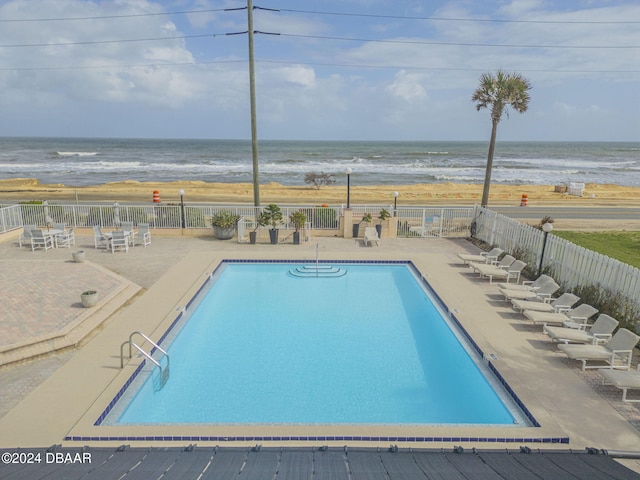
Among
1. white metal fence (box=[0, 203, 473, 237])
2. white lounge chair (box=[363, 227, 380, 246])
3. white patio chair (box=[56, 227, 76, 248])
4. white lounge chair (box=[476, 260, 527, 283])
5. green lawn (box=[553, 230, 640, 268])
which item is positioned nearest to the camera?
white lounge chair (box=[476, 260, 527, 283])

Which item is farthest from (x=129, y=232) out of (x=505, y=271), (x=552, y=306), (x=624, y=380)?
(x=624, y=380)

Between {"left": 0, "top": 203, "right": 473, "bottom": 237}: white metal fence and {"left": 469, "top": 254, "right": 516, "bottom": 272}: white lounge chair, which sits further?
{"left": 0, "top": 203, "right": 473, "bottom": 237}: white metal fence

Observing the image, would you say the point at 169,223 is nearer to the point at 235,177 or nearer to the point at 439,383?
the point at 439,383

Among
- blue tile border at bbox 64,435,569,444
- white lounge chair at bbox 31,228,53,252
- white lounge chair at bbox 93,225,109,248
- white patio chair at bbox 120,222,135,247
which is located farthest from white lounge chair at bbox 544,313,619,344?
white lounge chair at bbox 31,228,53,252

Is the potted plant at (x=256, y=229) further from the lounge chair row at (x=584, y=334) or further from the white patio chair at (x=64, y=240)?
the lounge chair row at (x=584, y=334)

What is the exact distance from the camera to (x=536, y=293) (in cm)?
1009

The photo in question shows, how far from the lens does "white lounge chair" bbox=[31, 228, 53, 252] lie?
14844mm

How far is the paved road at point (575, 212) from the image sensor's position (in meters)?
25.0

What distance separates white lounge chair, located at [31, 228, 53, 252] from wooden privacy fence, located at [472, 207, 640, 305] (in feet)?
52.0

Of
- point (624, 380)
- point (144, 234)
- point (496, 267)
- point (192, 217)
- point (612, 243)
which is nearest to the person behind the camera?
point (624, 380)

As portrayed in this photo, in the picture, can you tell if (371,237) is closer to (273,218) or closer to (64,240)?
(273,218)

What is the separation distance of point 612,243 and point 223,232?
1498 cm

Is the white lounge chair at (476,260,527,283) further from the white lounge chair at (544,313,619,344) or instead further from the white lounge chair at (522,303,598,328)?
the white lounge chair at (544,313,619,344)

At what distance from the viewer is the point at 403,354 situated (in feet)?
27.8
